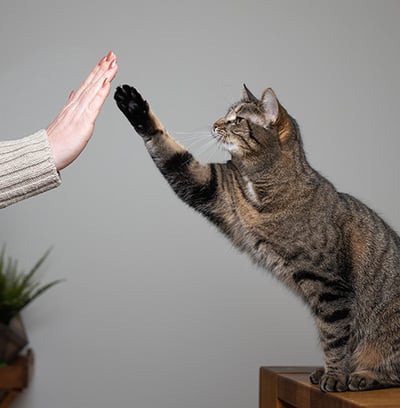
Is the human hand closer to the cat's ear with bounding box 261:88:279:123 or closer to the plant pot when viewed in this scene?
the cat's ear with bounding box 261:88:279:123

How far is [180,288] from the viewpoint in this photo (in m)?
2.65

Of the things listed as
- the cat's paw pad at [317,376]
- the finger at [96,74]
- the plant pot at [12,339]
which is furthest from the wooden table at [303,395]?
the plant pot at [12,339]

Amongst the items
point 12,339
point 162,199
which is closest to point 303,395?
point 12,339

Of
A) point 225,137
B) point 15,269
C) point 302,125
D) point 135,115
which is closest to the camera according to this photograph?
point 135,115

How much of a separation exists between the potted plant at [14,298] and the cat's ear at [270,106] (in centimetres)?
118

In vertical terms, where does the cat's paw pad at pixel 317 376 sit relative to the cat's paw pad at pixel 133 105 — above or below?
below

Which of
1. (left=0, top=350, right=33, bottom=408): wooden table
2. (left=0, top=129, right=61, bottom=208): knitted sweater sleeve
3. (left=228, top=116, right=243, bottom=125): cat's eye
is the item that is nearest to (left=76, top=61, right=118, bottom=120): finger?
(left=0, top=129, right=61, bottom=208): knitted sweater sleeve

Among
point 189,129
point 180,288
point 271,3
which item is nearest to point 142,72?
point 189,129

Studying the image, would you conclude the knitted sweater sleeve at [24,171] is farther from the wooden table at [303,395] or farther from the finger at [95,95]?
the wooden table at [303,395]

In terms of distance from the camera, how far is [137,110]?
54.4 inches

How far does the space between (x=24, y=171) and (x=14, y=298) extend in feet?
4.65

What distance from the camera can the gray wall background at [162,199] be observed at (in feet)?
8.56

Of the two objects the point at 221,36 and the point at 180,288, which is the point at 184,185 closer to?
the point at 180,288

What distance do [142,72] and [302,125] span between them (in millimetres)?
653
